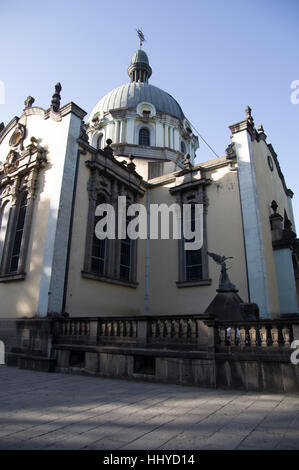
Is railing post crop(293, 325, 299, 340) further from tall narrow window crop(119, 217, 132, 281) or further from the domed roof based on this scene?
the domed roof

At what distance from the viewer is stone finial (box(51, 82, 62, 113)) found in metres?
15.6

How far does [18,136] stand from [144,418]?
1708 centimetres

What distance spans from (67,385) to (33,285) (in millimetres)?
5867

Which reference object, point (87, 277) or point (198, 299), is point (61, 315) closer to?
point (87, 277)

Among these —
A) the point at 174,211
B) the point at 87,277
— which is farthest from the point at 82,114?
the point at 87,277

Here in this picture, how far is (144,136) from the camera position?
24.7m

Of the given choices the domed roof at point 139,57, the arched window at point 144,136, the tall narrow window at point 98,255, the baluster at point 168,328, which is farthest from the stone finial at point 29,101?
the domed roof at point 139,57

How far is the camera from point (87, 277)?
43.6ft

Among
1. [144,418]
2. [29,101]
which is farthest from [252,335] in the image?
[29,101]

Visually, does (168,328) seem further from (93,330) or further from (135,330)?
(93,330)

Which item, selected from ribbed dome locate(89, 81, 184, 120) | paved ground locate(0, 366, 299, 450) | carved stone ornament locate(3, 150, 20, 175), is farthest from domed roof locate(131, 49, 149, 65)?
paved ground locate(0, 366, 299, 450)

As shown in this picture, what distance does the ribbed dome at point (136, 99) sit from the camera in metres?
26.2

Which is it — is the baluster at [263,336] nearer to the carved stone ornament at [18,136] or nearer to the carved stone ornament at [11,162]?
the carved stone ornament at [11,162]

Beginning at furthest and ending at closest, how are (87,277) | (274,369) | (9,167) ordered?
(9,167) → (87,277) → (274,369)
